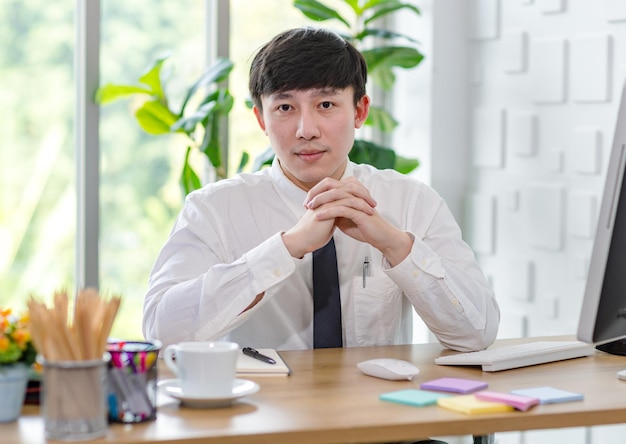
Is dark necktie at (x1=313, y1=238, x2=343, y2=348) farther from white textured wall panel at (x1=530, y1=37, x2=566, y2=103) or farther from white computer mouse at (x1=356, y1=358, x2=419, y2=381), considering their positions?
white textured wall panel at (x1=530, y1=37, x2=566, y2=103)

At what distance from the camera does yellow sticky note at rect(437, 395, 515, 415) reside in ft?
4.28

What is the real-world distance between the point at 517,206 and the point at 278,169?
1208mm

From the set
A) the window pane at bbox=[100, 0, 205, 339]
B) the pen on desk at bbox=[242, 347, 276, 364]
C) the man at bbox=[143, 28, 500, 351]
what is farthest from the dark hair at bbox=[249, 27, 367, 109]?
the window pane at bbox=[100, 0, 205, 339]

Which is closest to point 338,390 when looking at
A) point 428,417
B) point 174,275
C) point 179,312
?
point 428,417

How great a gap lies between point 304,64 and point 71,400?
1.06m

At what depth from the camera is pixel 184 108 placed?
3.26 meters

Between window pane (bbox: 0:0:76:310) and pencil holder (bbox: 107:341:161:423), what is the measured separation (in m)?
2.24

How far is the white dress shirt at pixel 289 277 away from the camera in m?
1.75

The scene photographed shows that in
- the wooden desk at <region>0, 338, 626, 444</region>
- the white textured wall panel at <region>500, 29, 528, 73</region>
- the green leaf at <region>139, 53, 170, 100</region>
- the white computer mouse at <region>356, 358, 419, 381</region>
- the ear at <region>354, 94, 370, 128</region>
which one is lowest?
the wooden desk at <region>0, 338, 626, 444</region>

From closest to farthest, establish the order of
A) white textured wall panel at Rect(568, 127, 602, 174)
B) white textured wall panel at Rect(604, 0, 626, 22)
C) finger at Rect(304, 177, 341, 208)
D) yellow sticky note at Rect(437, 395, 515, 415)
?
1. yellow sticky note at Rect(437, 395, 515, 415)
2. finger at Rect(304, 177, 341, 208)
3. white textured wall panel at Rect(604, 0, 626, 22)
4. white textured wall panel at Rect(568, 127, 602, 174)

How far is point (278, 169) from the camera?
7.03 ft

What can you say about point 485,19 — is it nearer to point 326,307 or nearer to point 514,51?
point 514,51

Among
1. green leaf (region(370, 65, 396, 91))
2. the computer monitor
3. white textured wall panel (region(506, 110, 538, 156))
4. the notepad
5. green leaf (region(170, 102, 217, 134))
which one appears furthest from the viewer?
green leaf (region(370, 65, 396, 91))

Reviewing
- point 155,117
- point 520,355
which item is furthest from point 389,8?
point 520,355
